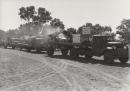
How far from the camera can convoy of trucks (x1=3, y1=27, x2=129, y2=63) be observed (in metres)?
17.6

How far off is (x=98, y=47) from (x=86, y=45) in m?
1.72

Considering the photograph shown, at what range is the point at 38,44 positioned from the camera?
91.4 ft

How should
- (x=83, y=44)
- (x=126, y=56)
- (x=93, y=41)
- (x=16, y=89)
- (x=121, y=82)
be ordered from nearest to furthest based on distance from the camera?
(x=16, y=89) → (x=121, y=82) → (x=126, y=56) → (x=93, y=41) → (x=83, y=44)

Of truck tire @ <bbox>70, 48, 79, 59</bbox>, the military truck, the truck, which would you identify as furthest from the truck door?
the military truck

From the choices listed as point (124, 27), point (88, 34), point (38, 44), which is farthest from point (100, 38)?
point (124, 27)

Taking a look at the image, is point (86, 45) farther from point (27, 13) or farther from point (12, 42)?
point (27, 13)

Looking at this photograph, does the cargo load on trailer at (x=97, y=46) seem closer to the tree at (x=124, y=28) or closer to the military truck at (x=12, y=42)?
the military truck at (x=12, y=42)

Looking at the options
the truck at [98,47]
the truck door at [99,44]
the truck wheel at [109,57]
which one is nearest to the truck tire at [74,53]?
the truck at [98,47]

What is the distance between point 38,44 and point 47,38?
1.69m

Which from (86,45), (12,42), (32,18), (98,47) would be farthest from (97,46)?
(32,18)

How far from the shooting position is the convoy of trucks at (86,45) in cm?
1758

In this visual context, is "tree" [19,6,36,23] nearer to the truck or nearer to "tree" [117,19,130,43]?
"tree" [117,19,130,43]

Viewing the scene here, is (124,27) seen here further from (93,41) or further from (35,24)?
(93,41)

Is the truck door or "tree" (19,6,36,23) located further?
"tree" (19,6,36,23)
